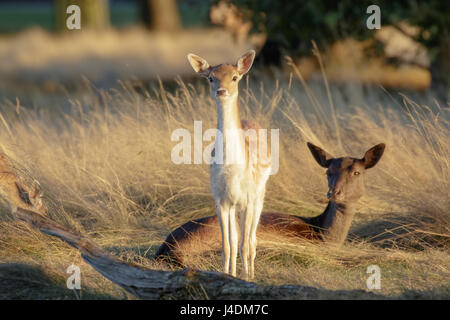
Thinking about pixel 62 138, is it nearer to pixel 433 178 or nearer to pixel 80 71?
pixel 433 178

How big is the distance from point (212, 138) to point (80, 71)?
14281mm

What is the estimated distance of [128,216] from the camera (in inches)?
270

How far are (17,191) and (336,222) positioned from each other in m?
2.81

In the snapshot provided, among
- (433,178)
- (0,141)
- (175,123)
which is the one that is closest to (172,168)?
(175,123)

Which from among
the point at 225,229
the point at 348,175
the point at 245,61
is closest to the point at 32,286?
the point at 225,229

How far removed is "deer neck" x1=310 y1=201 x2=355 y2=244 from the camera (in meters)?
6.02

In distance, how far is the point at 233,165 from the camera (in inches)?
196

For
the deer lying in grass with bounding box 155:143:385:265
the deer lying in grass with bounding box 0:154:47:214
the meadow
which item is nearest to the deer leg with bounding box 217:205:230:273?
Answer: the meadow

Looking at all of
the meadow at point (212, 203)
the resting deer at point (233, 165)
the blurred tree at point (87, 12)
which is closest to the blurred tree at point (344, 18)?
the meadow at point (212, 203)

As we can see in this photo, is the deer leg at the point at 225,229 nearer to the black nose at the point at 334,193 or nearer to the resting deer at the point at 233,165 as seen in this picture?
the resting deer at the point at 233,165

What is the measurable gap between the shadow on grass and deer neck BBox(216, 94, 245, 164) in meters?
1.37

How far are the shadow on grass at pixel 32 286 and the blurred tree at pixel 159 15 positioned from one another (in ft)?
74.9

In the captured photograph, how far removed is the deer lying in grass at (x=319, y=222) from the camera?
5.75 m

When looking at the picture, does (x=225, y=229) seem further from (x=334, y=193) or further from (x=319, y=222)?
(x=319, y=222)
